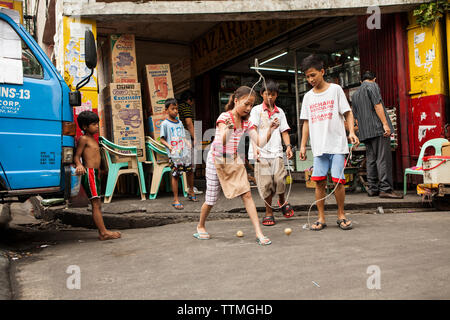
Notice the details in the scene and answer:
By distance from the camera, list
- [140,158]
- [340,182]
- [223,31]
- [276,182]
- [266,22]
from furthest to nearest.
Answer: [223,31], [266,22], [140,158], [276,182], [340,182]

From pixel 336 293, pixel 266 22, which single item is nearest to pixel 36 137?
pixel 336 293

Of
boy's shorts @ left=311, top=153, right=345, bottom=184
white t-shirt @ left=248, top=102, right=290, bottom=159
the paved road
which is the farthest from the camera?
white t-shirt @ left=248, top=102, right=290, bottom=159

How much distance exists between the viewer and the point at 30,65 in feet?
13.1

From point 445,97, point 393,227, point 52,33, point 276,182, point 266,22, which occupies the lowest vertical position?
point 393,227

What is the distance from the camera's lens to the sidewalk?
5.46 m

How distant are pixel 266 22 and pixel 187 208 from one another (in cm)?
561

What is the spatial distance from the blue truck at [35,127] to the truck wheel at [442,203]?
4944mm

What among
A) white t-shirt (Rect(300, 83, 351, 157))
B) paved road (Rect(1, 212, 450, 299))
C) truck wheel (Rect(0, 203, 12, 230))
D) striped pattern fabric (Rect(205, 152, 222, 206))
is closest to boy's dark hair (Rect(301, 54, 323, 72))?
white t-shirt (Rect(300, 83, 351, 157))

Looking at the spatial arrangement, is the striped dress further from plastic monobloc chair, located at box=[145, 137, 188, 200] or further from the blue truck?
plastic monobloc chair, located at box=[145, 137, 188, 200]

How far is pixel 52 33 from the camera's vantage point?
12234 mm

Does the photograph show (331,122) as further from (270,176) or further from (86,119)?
(86,119)

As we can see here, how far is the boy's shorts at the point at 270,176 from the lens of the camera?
4.79 meters
